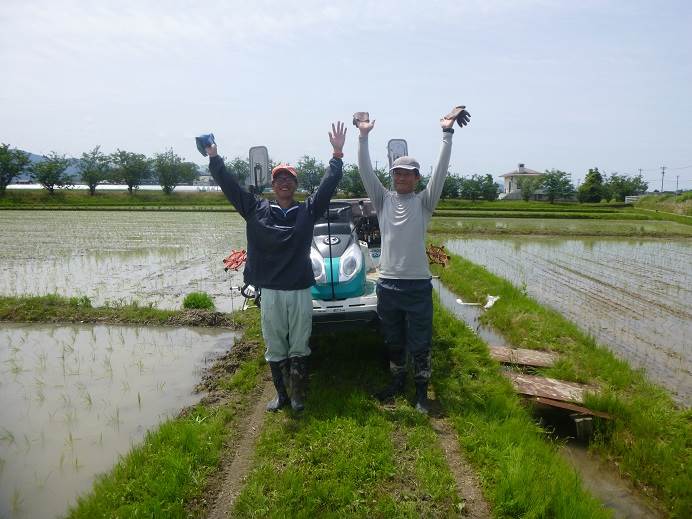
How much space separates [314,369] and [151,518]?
2.50 meters

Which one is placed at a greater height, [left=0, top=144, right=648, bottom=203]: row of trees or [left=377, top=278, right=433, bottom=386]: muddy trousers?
[left=0, top=144, right=648, bottom=203]: row of trees

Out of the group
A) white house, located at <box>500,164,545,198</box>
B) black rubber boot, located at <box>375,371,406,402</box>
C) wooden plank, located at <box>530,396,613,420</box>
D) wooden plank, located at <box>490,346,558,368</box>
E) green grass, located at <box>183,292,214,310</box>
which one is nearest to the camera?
wooden plank, located at <box>530,396,613,420</box>

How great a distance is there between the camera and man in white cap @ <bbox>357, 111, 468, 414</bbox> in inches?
Answer: 149

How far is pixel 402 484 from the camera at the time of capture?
116 inches

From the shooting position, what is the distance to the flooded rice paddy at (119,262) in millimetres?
8797

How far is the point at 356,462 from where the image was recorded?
311 cm

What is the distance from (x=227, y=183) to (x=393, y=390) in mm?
2396

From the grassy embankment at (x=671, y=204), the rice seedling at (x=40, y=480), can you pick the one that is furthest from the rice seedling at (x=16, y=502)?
the grassy embankment at (x=671, y=204)

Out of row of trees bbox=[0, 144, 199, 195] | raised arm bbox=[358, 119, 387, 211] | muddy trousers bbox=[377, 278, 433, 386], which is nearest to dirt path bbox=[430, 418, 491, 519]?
muddy trousers bbox=[377, 278, 433, 386]

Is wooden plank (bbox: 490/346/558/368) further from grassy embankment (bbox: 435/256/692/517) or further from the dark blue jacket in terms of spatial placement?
the dark blue jacket

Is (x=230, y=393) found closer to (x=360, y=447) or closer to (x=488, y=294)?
(x=360, y=447)

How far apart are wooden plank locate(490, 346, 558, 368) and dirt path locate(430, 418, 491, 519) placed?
188cm

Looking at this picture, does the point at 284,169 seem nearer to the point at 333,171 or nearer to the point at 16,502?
the point at 333,171

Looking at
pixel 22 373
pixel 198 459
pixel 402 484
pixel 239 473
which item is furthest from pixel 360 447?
pixel 22 373
